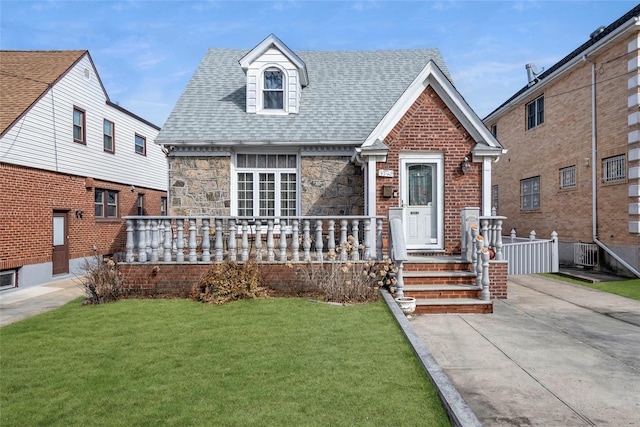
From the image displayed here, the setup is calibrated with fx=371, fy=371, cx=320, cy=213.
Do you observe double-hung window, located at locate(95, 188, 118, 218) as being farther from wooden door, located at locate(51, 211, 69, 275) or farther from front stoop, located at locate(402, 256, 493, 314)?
front stoop, located at locate(402, 256, 493, 314)

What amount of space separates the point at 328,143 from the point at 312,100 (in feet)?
8.78

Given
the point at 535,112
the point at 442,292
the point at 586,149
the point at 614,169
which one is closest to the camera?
the point at 442,292

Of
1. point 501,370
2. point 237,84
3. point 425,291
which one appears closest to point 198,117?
point 237,84

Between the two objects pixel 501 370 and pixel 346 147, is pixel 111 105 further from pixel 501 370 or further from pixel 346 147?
pixel 501 370

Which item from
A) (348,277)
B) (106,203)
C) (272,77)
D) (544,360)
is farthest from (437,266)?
(106,203)

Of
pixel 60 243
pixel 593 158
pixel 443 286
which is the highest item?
pixel 593 158

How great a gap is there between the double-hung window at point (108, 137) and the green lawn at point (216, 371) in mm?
12234

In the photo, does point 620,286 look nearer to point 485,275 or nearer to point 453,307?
point 485,275

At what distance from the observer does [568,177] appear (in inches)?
604

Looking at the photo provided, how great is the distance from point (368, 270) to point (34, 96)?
13.3 metres

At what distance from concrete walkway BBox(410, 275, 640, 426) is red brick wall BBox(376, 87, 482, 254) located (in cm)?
284

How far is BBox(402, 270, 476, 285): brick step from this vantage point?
8.41 meters

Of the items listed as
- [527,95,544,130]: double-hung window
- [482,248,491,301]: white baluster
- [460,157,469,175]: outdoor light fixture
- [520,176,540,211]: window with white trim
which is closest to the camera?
[482,248,491,301]: white baluster

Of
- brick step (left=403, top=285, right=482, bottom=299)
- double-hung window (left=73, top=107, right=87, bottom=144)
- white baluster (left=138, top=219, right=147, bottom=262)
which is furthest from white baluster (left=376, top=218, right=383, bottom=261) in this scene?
double-hung window (left=73, top=107, right=87, bottom=144)
